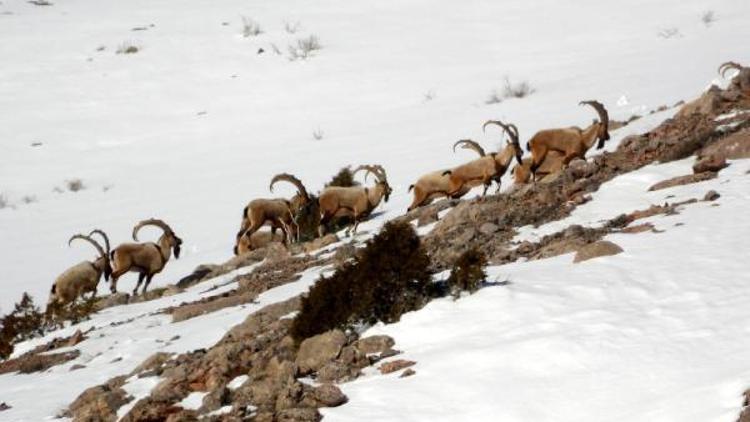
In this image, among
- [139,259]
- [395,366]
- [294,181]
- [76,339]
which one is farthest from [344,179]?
[395,366]

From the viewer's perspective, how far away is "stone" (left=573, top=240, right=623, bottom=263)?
912cm

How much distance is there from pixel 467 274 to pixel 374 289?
84 cm

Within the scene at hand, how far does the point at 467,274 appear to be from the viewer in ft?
27.4

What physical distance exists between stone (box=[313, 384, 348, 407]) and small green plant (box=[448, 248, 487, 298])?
6.30 feet

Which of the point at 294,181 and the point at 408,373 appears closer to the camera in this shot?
the point at 408,373

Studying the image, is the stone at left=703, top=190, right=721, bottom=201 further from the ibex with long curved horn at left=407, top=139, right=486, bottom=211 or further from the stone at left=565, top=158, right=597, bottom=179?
the ibex with long curved horn at left=407, top=139, right=486, bottom=211

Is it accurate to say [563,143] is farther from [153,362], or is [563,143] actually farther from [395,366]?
[395,366]

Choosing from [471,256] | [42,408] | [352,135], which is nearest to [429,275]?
[471,256]

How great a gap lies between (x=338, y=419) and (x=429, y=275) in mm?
2356

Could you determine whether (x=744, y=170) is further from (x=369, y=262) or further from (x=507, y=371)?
(x=507, y=371)

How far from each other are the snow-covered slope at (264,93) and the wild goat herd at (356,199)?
689mm

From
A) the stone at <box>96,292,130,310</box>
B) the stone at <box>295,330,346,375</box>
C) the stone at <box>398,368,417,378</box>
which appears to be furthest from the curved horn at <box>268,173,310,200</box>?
the stone at <box>398,368,417,378</box>

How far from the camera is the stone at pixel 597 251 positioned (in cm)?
912

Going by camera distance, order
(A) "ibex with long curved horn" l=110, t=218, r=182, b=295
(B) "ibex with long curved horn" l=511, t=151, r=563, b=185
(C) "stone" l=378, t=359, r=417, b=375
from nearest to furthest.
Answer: (C) "stone" l=378, t=359, r=417, b=375, (B) "ibex with long curved horn" l=511, t=151, r=563, b=185, (A) "ibex with long curved horn" l=110, t=218, r=182, b=295
